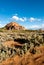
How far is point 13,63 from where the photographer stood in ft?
36.8

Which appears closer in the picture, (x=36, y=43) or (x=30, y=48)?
(x=30, y=48)

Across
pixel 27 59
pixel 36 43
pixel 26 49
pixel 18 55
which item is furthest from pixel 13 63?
pixel 36 43

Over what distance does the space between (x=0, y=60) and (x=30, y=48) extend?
350 centimetres

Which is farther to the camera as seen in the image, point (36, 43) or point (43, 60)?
point (36, 43)

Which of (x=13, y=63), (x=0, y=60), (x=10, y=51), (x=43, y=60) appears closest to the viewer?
(x=43, y=60)

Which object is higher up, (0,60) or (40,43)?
(40,43)

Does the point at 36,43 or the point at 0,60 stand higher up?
the point at 36,43

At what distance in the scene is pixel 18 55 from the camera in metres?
13.3

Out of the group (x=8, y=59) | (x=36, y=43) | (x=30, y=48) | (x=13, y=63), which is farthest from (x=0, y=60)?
(x=36, y=43)

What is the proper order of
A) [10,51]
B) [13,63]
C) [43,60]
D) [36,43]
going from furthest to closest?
[36,43] < [10,51] < [13,63] < [43,60]

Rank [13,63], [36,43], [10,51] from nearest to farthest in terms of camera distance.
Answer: [13,63] < [10,51] < [36,43]

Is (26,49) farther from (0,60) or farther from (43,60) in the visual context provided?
(43,60)

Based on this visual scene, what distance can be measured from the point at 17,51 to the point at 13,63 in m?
2.82

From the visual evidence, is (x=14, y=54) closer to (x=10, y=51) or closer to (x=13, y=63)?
(x=10, y=51)
